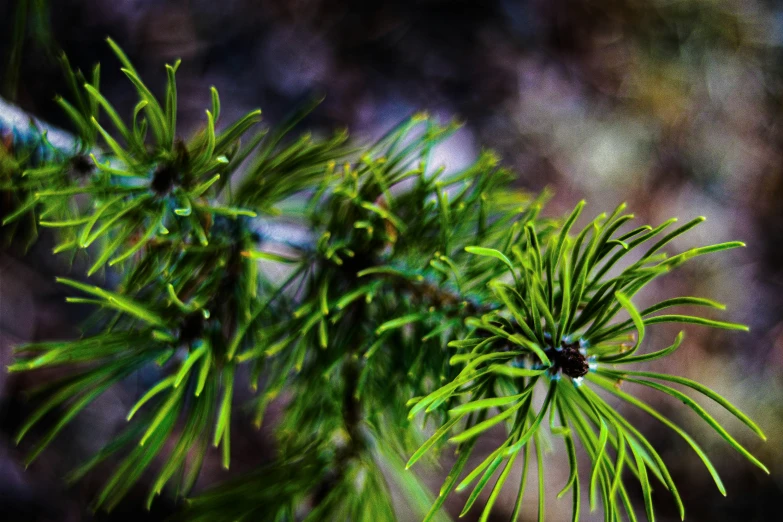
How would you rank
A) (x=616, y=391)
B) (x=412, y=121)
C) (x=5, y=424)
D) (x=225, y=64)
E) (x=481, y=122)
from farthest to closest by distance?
(x=481, y=122), (x=225, y=64), (x=5, y=424), (x=412, y=121), (x=616, y=391)

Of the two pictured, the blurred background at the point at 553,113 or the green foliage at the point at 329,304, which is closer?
the green foliage at the point at 329,304

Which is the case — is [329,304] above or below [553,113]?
below

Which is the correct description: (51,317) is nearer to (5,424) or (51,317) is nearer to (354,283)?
(5,424)

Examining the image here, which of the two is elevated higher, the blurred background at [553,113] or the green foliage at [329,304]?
the blurred background at [553,113]

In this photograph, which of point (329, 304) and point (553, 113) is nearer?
point (329, 304)

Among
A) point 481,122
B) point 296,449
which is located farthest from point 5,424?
point 481,122
